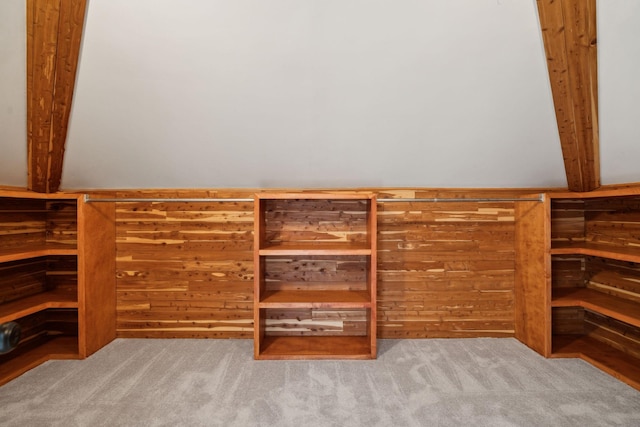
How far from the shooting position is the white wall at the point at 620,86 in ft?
6.28

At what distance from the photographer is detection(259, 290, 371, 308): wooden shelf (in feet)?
8.11

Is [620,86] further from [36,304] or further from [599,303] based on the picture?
[36,304]

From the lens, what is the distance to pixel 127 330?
293 cm

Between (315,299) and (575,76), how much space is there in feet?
8.13

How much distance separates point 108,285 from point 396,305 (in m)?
2.59

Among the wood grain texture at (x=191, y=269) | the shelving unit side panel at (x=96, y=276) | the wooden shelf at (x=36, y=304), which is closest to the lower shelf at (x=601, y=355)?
the wood grain texture at (x=191, y=269)

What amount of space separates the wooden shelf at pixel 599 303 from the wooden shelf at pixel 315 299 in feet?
5.03

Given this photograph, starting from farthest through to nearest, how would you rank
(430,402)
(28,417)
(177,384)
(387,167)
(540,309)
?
1. (387,167)
2. (540,309)
3. (177,384)
4. (430,402)
5. (28,417)

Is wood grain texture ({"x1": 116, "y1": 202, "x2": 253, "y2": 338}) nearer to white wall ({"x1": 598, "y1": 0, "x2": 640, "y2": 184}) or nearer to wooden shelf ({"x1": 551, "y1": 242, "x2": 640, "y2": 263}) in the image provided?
wooden shelf ({"x1": 551, "y1": 242, "x2": 640, "y2": 263})

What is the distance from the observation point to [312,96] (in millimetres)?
2332

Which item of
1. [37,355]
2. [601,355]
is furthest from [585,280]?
[37,355]

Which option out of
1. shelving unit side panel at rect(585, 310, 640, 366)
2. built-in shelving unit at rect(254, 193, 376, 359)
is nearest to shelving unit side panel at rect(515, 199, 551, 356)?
shelving unit side panel at rect(585, 310, 640, 366)

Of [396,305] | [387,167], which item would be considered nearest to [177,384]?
[396,305]

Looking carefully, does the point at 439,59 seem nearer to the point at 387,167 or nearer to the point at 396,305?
the point at 387,167
